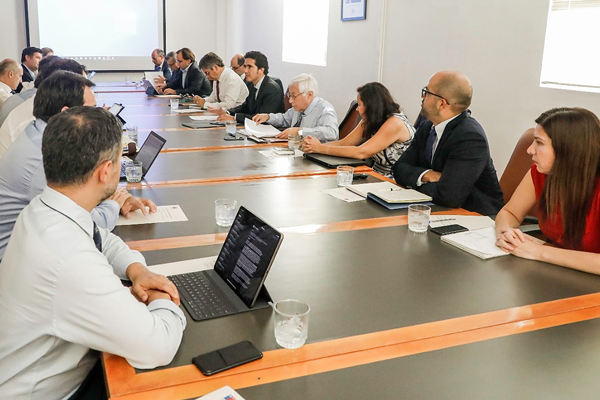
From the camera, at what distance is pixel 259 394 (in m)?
1.08

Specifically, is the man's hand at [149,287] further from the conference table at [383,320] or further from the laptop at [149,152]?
the laptop at [149,152]

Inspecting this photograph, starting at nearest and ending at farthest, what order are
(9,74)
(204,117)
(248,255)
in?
(248,255)
(204,117)
(9,74)

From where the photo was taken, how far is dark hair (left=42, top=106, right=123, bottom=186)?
1276 mm

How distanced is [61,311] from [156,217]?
104 cm

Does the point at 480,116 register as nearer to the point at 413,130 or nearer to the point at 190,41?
the point at 413,130

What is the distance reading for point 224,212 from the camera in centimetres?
210

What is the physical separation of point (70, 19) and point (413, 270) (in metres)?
9.58

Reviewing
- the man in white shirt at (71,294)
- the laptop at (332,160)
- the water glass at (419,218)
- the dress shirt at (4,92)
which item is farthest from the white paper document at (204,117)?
the man in white shirt at (71,294)

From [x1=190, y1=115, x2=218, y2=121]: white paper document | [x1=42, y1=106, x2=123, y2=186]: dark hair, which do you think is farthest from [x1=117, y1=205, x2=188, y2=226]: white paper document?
[x1=190, y1=115, x2=218, y2=121]: white paper document

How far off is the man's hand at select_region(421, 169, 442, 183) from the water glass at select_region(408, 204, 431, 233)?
25.4 inches

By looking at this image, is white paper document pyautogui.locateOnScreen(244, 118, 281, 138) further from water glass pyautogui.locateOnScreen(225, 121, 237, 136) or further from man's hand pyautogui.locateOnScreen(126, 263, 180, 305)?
man's hand pyautogui.locateOnScreen(126, 263, 180, 305)

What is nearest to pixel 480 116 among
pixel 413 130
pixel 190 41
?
pixel 413 130

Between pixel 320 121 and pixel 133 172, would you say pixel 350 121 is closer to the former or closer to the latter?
pixel 320 121

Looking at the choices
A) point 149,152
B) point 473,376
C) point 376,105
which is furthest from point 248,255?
point 376,105
